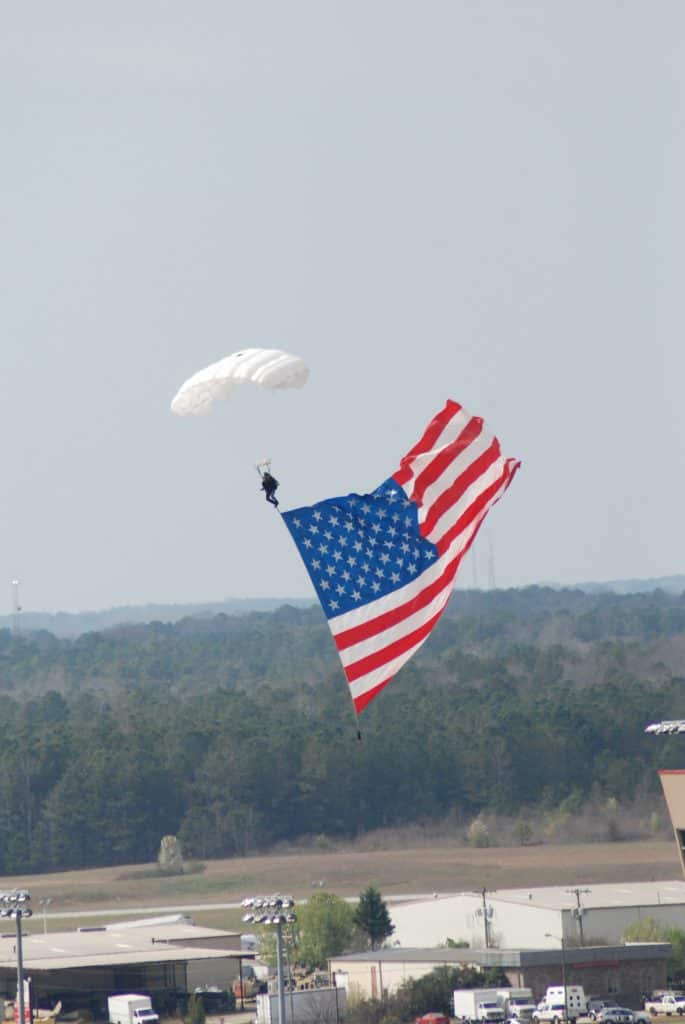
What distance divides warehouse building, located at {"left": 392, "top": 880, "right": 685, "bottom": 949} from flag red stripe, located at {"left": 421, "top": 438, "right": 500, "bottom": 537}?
70.7m

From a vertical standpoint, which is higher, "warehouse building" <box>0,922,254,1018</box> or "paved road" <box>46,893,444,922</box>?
"paved road" <box>46,893,444,922</box>

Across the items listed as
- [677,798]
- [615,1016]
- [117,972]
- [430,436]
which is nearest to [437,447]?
[430,436]

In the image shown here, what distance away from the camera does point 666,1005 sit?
10356cm

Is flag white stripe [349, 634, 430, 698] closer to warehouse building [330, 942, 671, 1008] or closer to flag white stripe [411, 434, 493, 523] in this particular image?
flag white stripe [411, 434, 493, 523]

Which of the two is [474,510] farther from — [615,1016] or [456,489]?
[615,1016]

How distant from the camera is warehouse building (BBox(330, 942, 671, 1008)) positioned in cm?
10725

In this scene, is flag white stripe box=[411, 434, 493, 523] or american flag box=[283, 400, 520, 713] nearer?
american flag box=[283, 400, 520, 713]

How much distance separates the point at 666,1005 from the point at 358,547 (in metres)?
60.9

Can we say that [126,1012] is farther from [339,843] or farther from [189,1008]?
[339,843]

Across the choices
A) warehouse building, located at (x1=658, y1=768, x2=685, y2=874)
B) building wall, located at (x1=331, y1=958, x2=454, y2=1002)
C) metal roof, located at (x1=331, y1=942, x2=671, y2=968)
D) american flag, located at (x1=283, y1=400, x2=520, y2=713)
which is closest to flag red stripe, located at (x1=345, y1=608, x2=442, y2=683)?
american flag, located at (x1=283, y1=400, x2=520, y2=713)

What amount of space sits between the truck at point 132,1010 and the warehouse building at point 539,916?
68.1ft

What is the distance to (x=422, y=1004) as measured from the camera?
105062 millimetres

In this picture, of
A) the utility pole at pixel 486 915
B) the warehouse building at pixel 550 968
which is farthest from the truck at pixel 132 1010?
the utility pole at pixel 486 915

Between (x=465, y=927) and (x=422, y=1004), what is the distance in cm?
1960
